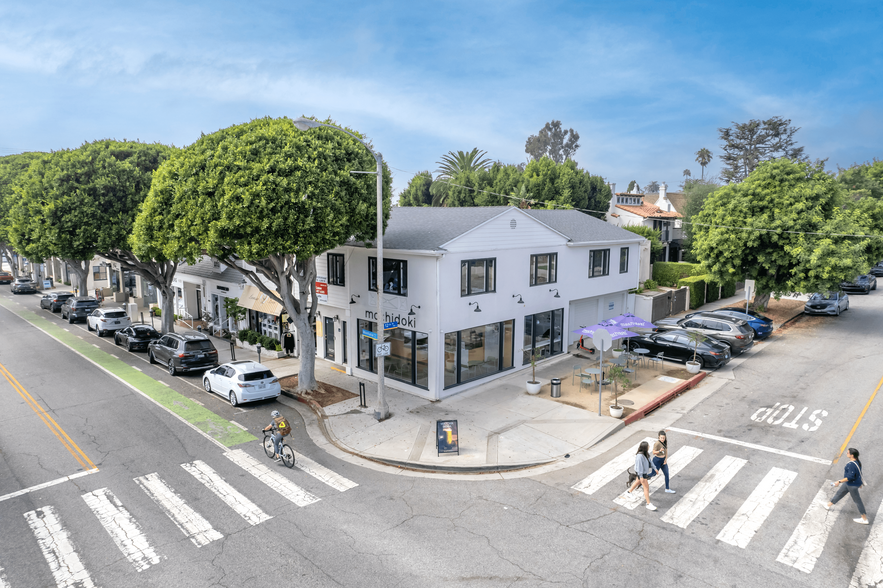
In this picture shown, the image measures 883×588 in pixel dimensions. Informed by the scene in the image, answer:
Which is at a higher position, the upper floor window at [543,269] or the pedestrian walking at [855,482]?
the upper floor window at [543,269]

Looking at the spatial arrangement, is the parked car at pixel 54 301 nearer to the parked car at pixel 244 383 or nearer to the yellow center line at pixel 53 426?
the yellow center line at pixel 53 426

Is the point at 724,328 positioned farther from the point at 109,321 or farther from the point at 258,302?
the point at 109,321

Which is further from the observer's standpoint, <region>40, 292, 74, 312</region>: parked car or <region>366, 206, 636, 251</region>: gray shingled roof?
<region>40, 292, 74, 312</region>: parked car

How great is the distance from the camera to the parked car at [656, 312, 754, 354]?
24312mm

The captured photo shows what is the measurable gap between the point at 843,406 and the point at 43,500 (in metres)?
23.5

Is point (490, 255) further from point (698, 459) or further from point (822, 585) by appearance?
point (822, 585)

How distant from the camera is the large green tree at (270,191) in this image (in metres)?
15.8

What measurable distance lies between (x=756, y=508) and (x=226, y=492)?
39.4 ft

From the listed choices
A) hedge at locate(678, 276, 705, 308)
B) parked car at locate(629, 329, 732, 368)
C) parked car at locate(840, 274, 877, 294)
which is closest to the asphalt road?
parked car at locate(629, 329, 732, 368)

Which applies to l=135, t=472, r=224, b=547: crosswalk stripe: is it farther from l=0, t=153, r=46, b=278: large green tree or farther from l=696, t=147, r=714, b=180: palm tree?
l=696, t=147, r=714, b=180: palm tree

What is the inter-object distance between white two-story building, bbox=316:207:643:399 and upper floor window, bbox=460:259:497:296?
0.04 m

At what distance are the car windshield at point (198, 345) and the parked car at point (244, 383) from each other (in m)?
3.97

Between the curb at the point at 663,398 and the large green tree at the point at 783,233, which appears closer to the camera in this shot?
the curb at the point at 663,398

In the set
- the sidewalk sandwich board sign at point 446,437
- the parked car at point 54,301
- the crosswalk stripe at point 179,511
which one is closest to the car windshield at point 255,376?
the crosswalk stripe at point 179,511
